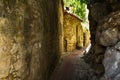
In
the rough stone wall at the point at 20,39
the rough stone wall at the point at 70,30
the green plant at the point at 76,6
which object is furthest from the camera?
the green plant at the point at 76,6

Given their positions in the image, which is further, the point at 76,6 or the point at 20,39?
the point at 76,6

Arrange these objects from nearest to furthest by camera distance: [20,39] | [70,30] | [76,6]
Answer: [20,39], [70,30], [76,6]

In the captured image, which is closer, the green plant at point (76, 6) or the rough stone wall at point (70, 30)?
the rough stone wall at point (70, 30)

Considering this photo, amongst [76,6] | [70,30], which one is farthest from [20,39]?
[76,6]

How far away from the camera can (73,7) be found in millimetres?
23844

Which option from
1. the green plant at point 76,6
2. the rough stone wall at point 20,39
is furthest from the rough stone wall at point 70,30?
the rough stone wall at point 20,39

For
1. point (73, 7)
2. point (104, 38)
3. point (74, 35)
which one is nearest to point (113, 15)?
point (104, 38)

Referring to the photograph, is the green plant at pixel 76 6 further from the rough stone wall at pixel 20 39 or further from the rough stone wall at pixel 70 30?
the rough stone wall at pixel 20 39

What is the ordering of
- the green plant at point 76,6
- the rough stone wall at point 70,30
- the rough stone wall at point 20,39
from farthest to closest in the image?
the green plant at point 76,6 < the rough stone wall at point 70,30 < the rough stone wall at point 20,39

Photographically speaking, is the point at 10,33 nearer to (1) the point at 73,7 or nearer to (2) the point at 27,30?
(2) the point at 27,30

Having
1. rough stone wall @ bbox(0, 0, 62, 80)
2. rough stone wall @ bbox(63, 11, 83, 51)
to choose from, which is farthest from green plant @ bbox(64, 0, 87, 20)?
rough stone wall @ bbox(0, 0, 62, 80)

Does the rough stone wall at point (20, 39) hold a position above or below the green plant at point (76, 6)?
below

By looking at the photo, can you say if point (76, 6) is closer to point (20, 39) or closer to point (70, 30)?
point (70, 30)

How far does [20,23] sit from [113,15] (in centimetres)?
345
